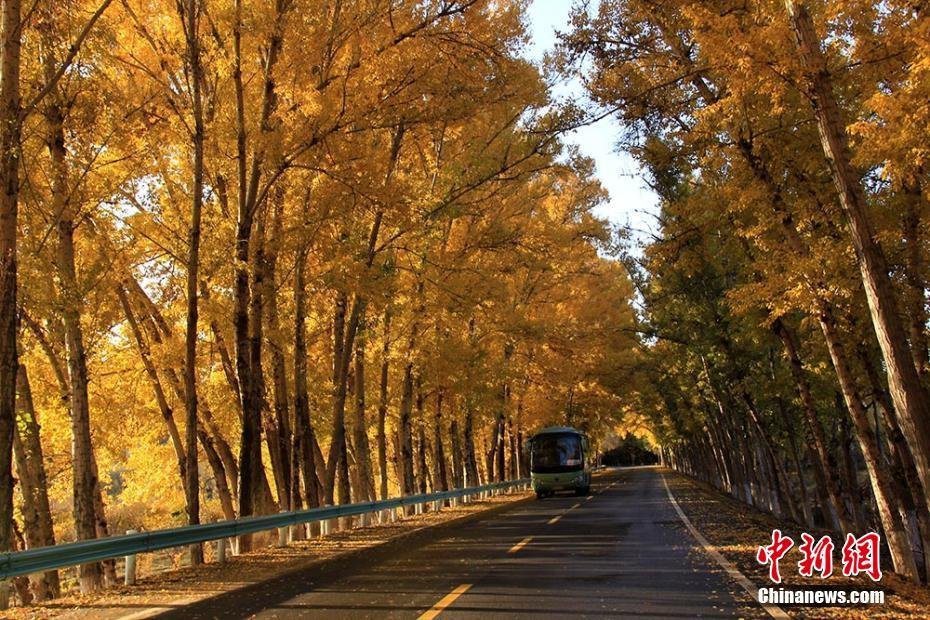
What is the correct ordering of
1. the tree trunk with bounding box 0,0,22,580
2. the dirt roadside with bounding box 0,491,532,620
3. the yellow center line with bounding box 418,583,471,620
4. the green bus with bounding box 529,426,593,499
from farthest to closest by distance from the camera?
1. the green bus with bounding box 529,426,593,499
2. the tree trunk with bounding box 0,0,22,580
3. the dirt roadside with bounding box 0,491,532,620
4. the yellow center line with bounding box 418,583,471,620

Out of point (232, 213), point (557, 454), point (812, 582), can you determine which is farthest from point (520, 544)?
point (557, 454)

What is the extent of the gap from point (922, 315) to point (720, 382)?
53.4ft

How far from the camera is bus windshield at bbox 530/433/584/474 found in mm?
32750

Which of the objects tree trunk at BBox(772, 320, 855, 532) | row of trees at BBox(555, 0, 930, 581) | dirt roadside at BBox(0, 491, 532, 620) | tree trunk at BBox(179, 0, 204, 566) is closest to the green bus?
row of trees at BBox(555, 0, 930, 581)

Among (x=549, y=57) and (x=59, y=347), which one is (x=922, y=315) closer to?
(x=549, y=57)

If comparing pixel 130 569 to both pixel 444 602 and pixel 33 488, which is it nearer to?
pixel 444 602

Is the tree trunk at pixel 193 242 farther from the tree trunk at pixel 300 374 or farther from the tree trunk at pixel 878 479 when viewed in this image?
the tree trunk at pixel 878 479

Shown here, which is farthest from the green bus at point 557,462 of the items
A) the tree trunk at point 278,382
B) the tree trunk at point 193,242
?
the tree trunk at point 193,242

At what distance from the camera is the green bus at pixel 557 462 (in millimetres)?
32656

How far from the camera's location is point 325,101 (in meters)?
13.2

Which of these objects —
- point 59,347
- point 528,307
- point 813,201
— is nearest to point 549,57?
point 813,201

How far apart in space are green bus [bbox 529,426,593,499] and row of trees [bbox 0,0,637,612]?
10.5m

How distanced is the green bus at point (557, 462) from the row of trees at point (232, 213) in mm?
10517

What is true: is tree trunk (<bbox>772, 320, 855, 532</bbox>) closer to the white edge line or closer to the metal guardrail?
the white edge line
